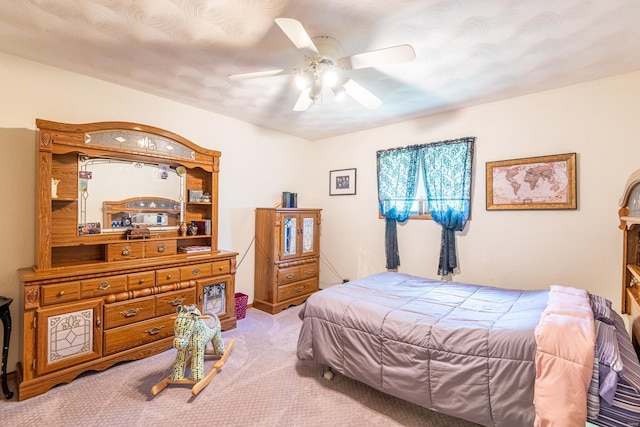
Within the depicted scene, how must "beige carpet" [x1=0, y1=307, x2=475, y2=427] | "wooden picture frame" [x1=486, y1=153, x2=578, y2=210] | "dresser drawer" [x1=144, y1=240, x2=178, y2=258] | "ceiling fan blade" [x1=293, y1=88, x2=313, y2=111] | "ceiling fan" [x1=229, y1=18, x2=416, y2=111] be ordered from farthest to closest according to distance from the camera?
"dresser drawer" [x1=144, y1=240, x2=178, y2=258] < "wooden picture frame" [x1=486, y1=153, x2=578, y2=210] < "ceiling fan blade" [x1=293, y1=88, x2=313, y2=111] < "beige carpet" [x1=0, y1=307, x2=475, y2=427] < "ceiling fan" [x1=229, y1=18, x2=416, y2=111]

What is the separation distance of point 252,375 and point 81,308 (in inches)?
57.3

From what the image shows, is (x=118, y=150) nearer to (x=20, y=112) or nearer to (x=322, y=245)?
(x=20, y=112)

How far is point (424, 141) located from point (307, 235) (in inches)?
81.3

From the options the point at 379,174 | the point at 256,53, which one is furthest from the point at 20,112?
the point at 379,174

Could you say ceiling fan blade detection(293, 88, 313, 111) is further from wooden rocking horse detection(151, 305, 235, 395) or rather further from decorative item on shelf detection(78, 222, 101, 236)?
decorative item on shelf detection(78, 222, 101, 236)

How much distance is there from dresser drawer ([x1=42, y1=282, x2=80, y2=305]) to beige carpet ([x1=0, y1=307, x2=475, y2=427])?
2.16 ft

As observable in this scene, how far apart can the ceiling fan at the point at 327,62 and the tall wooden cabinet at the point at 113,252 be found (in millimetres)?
1417

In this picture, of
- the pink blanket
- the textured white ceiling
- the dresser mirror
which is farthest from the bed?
the dresser mirror

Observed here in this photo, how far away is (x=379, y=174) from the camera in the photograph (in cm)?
409

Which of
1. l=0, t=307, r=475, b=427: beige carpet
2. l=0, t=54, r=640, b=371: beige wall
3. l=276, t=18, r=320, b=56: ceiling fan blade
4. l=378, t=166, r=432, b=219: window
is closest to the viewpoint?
l=276, t=18, r=320, b=56: ceiling fan blade

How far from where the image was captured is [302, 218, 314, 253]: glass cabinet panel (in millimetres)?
4180

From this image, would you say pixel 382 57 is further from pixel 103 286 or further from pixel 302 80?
pixel 103 286

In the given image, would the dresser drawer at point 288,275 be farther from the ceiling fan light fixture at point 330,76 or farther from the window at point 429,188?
the ceiling fan light fixture at point 330,76

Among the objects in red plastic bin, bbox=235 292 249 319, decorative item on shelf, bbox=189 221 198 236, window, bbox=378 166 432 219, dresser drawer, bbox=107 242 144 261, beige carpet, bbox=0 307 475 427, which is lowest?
beige carpet, bbox=0 307 475 427
